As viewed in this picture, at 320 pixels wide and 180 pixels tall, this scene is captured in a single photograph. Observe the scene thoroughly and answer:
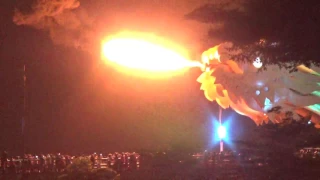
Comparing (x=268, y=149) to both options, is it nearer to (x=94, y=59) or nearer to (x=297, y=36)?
(x=297, y=36)

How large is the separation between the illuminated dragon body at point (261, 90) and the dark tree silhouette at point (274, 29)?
3.84 metres

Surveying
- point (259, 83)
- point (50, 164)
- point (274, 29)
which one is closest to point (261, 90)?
point (259, 83)

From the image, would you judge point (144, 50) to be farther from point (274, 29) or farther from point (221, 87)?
point (274, 29)

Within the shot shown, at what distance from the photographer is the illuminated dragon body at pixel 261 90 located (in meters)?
12.2

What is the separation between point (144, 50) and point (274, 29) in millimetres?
6252

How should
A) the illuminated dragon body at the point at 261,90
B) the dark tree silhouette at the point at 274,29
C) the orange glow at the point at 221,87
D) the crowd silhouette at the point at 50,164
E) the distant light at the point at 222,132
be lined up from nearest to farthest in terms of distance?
1. the dark tree silhouette at the point at 274,29
2. the crowd silhouette at the point at 50,164
3. the orange glow at the point at 221,87
4. the illuminated dragon body at the point at 261,90
5. the distant light at the point at 222,132

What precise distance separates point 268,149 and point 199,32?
3804mm

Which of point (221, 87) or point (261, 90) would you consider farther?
point (261, 90)

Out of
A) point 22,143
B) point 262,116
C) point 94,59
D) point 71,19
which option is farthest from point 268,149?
point 22,143

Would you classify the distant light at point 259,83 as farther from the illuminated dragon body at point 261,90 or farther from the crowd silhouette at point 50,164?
the crowd silhouette at point 50,164

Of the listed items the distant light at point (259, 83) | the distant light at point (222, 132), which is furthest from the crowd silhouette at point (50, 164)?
the distant light at point (222, 132)

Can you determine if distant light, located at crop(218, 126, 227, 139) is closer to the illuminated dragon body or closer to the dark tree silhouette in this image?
the illuminated dragon body

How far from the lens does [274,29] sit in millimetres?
7199

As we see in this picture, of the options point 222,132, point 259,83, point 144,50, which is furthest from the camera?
point 222,132
